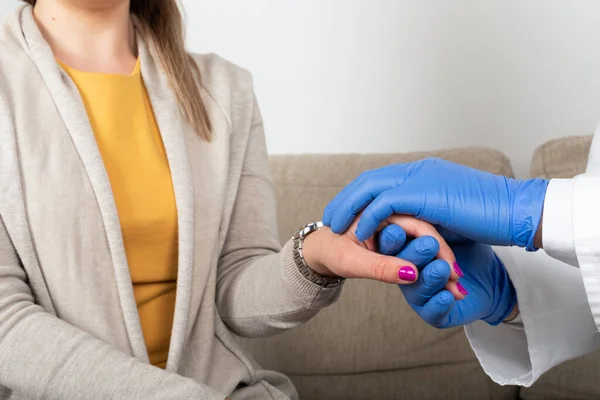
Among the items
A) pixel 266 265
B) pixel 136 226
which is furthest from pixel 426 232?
pixel 136 226

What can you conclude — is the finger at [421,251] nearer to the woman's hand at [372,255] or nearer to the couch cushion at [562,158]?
the woman's hand at [372,255]

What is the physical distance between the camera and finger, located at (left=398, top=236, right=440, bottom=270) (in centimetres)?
100

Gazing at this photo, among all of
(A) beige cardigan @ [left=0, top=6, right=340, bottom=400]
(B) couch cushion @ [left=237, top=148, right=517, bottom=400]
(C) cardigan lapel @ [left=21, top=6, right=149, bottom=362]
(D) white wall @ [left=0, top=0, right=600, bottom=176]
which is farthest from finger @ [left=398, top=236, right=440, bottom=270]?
(D) white wall @ [left=0, top=0, right=600, bottom=176]

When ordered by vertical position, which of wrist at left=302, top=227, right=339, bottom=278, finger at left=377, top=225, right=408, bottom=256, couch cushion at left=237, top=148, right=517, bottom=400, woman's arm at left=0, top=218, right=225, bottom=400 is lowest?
couch cushion at left=237, top=148, right=517, bottom=400

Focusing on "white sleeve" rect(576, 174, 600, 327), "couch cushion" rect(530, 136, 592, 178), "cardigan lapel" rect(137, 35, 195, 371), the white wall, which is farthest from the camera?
the white wall

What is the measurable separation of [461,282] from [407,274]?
0.64ft

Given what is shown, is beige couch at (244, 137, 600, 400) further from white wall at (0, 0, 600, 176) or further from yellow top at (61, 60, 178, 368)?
yellow top at (61, 60, 178, 368)

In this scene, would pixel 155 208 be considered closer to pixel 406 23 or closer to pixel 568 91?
pixel 406 23

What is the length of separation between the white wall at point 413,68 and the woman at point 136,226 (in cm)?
74

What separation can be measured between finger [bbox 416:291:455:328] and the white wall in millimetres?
1118

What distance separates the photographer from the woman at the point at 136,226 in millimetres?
1081

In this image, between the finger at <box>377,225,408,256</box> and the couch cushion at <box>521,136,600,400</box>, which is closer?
the finger at <box>377,225,408,256</box>

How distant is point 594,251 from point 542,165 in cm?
92

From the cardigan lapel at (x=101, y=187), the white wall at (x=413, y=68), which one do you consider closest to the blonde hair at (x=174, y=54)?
the cardigan lapel at (x=101, y=187)
